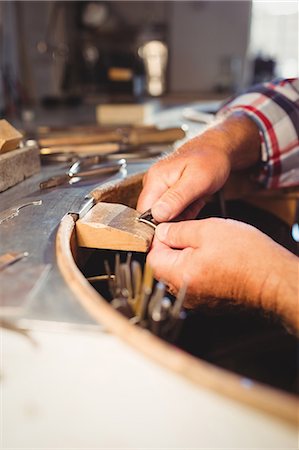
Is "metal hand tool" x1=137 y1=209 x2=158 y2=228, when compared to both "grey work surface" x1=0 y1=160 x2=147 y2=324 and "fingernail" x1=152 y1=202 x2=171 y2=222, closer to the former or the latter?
"fingernail" x1=152 y1=202 x2=171 y2=222

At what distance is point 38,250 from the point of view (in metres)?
0.53

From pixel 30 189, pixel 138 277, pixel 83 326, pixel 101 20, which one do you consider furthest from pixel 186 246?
pixel 101 20

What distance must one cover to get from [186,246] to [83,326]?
0.29 metres

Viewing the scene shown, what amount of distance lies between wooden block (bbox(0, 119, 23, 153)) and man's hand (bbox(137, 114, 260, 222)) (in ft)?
1.02

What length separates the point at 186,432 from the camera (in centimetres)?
35

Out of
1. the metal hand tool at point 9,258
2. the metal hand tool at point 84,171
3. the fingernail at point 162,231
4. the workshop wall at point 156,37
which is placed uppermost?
the workshop wall at point 156,37

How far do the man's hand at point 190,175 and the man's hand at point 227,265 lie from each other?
10 centimetres

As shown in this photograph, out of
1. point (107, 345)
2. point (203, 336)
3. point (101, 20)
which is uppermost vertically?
point (101, 20)

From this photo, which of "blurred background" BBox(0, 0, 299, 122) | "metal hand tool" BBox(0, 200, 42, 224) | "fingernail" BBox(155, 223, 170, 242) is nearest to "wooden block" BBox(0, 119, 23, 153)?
"metal hand tool" BBox(0, 200, 42, 224)

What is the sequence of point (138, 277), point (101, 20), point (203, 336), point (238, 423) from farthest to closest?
point (101, 20) → point (203, 336) → point (138, 277) → point (238, 423)

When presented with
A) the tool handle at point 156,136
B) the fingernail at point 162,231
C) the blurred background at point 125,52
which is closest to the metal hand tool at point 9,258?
the fingernail at point 162,231

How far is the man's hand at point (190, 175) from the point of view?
0.73 m

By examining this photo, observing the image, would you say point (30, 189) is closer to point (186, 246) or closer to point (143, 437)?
point (186, 246)

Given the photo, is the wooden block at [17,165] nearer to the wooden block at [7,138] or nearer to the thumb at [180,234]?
the wooden block at [7,138]
